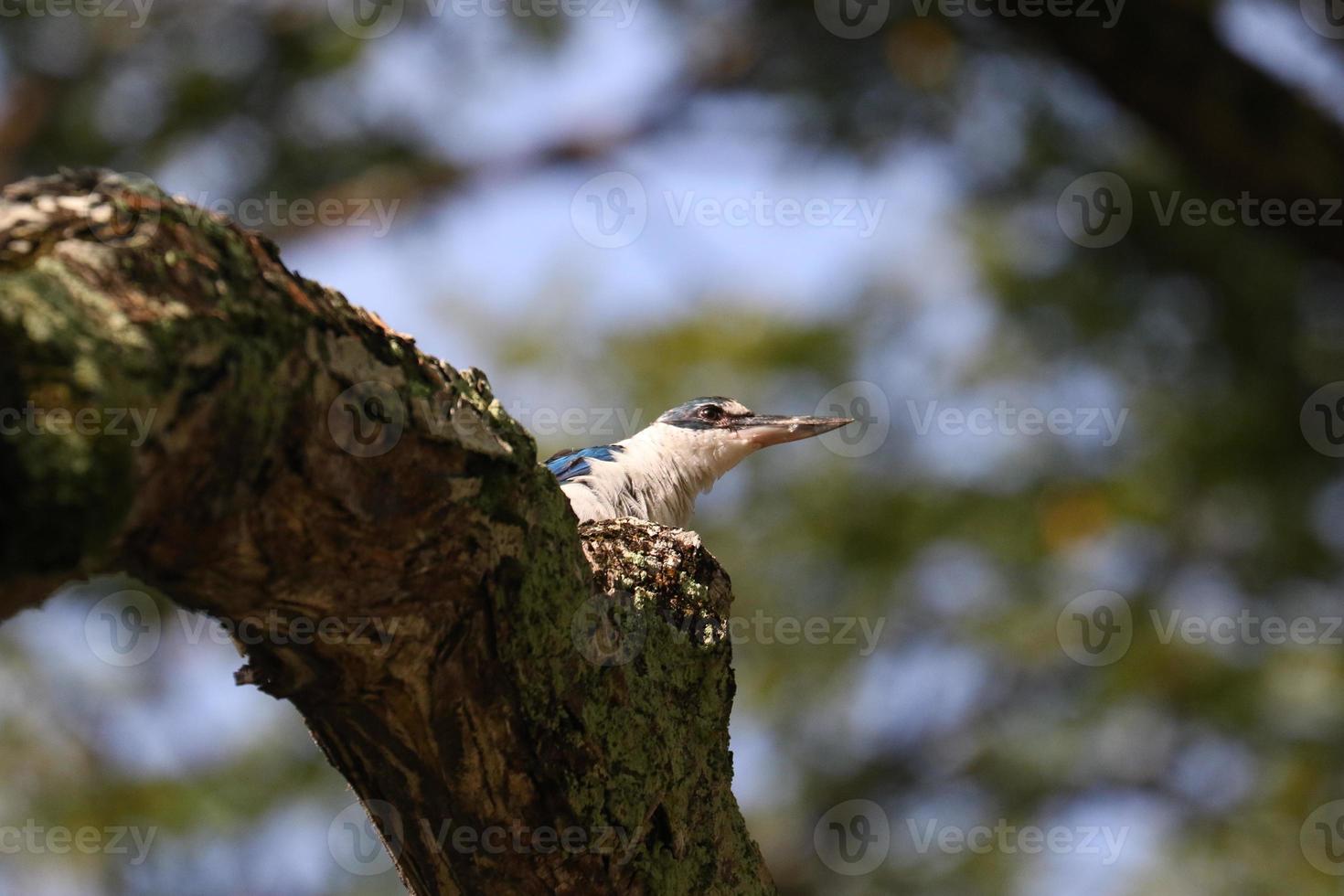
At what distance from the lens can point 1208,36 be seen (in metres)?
4.92

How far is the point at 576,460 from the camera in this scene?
171 inches

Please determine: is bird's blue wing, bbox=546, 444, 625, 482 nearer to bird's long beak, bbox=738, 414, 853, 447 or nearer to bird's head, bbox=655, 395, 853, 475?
bird's head, bbox=655, 395, 853, 475

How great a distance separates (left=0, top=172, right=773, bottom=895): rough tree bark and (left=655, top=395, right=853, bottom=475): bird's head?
219cm

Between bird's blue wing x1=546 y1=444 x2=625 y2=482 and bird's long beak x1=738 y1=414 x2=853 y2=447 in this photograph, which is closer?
bird's blue wing x1=546 y1=444 x2=625 y2=482

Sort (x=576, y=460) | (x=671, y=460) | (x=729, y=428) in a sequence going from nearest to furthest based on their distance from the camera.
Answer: (x=576, y=460), (x=671, y=460), (x=729, y=428)

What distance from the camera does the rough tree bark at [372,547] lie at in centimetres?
146

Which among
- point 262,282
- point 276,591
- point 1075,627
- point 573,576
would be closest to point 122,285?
point 262,282

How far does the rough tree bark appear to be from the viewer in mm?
1465

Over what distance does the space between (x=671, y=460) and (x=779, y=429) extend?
1.92ft

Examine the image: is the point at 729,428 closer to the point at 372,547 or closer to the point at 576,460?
the point at 576,460

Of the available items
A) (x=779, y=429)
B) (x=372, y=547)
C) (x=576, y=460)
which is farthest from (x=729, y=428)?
(x=372, y=547)

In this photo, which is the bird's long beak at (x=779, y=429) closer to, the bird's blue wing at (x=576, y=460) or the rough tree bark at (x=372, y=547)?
the bird's blue wing at (x=576, y=460)

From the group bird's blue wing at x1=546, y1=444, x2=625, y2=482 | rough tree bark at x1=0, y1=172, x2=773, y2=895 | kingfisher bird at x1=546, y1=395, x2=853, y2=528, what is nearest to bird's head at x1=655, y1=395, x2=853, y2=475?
kingfisher bird at x1=546, y1=395, x2=853, y2=528

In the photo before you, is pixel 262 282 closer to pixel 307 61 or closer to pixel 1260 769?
pixel 307 61
